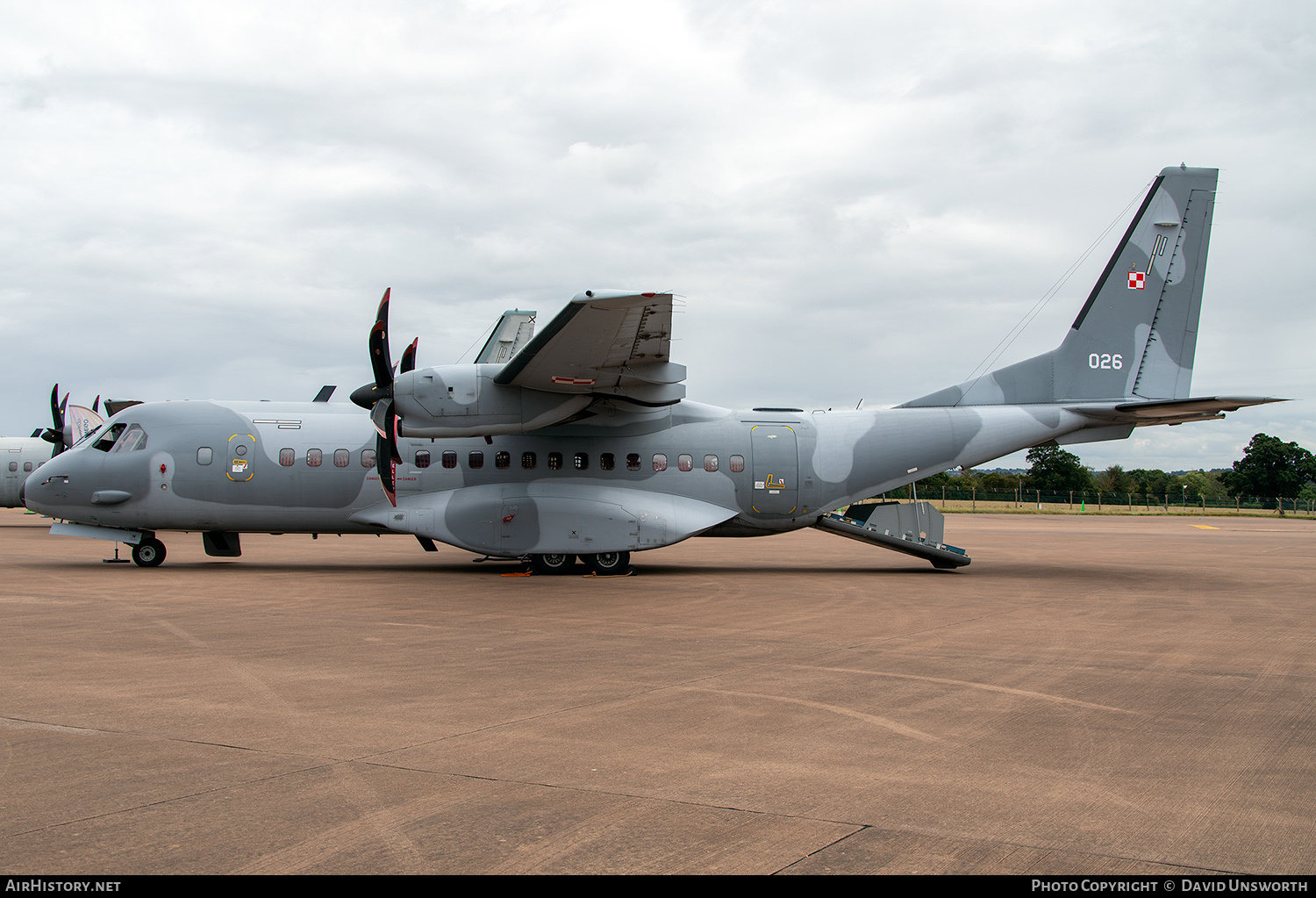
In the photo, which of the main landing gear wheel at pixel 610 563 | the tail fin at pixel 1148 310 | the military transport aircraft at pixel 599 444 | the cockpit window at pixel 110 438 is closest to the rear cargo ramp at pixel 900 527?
the military transport aircraft at pixel 599 444

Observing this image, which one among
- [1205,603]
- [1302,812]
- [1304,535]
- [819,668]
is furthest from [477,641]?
[1304,535]

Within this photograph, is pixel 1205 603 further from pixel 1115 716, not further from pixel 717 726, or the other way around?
pixel 717 726

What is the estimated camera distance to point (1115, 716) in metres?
6.99

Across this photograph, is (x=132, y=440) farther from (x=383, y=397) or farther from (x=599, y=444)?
(x=599, y=444)

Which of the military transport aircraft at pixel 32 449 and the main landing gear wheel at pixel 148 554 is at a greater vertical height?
the military transport aircraft at pixel 32 449

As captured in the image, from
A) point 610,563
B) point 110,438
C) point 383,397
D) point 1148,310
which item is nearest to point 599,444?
point 610,563

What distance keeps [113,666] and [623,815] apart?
629cm

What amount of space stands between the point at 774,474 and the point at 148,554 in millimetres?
14082

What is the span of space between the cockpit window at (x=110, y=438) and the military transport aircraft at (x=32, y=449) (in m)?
15.3

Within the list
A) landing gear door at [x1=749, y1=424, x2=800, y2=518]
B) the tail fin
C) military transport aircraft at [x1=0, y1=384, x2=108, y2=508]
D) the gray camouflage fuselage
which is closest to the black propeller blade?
the gray camouflage fuselage

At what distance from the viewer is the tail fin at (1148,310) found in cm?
2044

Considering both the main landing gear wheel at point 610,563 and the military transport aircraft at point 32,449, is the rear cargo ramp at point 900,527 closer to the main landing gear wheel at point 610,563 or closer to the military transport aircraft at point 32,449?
the main landing gear wheel at point 610,563

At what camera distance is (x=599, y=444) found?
64.8ft
